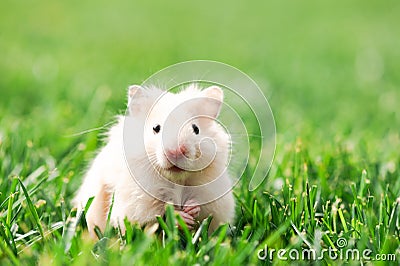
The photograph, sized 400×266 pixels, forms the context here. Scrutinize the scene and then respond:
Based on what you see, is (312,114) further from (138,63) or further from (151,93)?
(151,93)

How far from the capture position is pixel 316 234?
9.00 ft

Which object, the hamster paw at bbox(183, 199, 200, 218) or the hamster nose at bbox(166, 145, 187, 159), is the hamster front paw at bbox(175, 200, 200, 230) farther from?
the hamster nose at bbox(166, 145, 187, 159)

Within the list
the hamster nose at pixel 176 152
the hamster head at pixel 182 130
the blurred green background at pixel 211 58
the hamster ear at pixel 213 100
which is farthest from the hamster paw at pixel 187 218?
the blurred green background at pixel 211 58

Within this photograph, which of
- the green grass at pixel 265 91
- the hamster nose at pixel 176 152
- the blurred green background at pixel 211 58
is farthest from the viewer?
the blurred green background at pixel 211 58

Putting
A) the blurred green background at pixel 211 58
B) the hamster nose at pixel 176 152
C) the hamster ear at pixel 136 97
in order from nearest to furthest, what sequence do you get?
the hamster nose at pixel 176 152, the hamster ear at pixel 136 97, the blurred green background at pixel 211 58

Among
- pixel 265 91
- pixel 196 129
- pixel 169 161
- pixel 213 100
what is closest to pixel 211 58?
pixel 265 91

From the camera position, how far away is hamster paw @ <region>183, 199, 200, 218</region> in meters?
2.76

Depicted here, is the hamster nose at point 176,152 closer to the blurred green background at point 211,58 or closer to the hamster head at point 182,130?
the hamster head at point 182,130

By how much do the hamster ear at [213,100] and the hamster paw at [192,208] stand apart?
0.37 metres

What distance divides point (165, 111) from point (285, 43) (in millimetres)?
6546

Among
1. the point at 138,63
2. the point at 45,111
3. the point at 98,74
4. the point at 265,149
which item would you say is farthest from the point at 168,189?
the point at 138,63

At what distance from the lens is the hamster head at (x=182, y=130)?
2623mm

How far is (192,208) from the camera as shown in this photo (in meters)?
2.76
